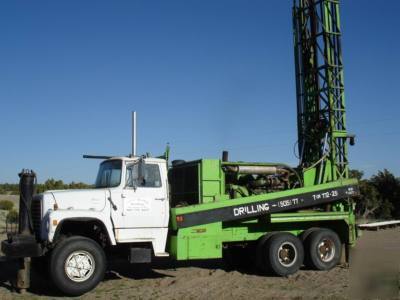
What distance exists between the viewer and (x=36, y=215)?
10781 mm

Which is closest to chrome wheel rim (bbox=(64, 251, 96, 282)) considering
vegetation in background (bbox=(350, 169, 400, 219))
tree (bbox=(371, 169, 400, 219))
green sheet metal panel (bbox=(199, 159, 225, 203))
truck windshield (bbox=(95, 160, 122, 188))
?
truck windshield (bbox=(95, 160, 122, 188))

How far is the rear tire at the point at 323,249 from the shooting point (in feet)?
41.8

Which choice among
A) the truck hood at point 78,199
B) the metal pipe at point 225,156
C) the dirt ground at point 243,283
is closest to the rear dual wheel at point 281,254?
the dirt ground at point 243,283

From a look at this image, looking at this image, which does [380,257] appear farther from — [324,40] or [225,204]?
[324,40]

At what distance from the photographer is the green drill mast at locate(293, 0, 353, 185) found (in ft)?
46.8

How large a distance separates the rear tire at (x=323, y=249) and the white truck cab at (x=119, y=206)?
148 inches

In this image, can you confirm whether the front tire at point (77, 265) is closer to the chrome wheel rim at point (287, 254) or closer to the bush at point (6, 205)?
the chrome wheel rim at point (287, 254)

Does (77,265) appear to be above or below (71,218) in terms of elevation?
below

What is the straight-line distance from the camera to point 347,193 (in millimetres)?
13672

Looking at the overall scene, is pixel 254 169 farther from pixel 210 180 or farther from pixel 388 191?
pixel 388 191

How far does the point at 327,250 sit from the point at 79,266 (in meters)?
6.27

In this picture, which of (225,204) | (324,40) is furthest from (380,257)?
(324,40)

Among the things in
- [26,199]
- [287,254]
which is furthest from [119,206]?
[287,254]

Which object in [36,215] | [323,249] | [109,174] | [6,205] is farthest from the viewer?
[6,205]
